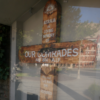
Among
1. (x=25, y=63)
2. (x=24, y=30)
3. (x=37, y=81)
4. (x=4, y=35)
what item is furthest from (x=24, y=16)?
(x=37, y=81)

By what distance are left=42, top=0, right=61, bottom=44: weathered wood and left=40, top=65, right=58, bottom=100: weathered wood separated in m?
0.60

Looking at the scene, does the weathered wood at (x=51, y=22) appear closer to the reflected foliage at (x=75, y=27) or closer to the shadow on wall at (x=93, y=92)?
the reflected foliage at (x=75, y=27)

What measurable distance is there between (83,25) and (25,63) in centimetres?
157

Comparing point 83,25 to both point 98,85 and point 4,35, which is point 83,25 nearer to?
point 98,85

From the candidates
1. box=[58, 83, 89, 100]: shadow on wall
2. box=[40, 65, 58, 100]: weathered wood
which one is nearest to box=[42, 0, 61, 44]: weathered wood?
box=[40, 65, 58, 100]: weathered wood

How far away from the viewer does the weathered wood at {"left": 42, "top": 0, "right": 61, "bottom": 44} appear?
1854 mm

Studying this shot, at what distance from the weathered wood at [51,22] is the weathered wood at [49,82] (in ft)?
1.95

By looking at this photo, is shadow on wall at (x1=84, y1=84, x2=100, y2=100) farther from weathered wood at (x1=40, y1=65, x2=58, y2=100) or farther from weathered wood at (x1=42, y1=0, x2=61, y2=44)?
weathered wood at (x1=42, y1=0, x2=61, y2=44)

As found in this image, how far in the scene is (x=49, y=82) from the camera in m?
1.93

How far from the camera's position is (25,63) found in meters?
2.32

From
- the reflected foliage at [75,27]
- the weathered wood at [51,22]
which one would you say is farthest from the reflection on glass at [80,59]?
the weathered wood at [51,22]

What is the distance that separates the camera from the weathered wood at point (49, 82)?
189cm

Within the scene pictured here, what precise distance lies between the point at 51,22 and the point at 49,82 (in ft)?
4.04

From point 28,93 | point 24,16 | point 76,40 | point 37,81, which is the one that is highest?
point 24,16
